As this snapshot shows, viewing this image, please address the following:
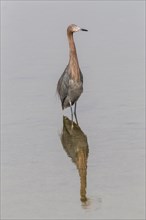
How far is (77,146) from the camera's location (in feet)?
40.0

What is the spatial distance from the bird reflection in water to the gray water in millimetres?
18

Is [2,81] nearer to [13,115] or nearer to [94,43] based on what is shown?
[13,115]

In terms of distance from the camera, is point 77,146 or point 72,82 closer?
point 77,146

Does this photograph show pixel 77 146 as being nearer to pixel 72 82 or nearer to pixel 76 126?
pixel 76 126

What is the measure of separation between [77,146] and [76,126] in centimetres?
111

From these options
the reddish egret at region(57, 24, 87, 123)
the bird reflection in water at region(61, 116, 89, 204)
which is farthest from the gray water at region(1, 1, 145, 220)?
the reddish egret at region(57, 24, 87, 123)

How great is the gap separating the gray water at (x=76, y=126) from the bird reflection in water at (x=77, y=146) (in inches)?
0.7

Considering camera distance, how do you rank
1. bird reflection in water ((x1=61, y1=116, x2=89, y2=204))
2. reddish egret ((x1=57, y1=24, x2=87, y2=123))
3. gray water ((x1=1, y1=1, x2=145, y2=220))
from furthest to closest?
reddish egret ((x1=57, y1=24, x2=87, y2=123)) < bird reflection in water ((x1=61, y1=116, x2=89, y2=204)) < gray water ((x1=1, y1=1, x2=145, y2=220))

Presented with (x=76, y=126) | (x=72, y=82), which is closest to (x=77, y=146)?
(x=76, y=126)

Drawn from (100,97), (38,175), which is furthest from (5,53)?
(38,175)

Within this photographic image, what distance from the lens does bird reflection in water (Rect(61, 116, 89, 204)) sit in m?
10.5

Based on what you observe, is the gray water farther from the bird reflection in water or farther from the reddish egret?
the reddish egret

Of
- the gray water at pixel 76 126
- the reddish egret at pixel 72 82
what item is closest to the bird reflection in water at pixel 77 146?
the gray water at pixel 76 126

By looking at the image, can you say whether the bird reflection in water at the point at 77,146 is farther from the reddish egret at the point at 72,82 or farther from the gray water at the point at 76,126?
the reddish egret at the point at 72,82
